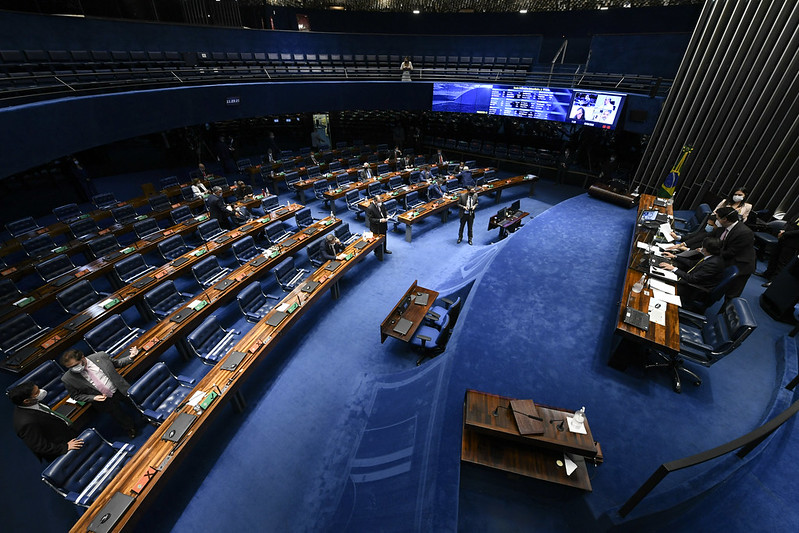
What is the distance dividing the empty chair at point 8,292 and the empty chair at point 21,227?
3495mm

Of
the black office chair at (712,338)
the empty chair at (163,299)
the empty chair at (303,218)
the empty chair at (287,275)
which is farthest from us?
the empty chair at (303,218)

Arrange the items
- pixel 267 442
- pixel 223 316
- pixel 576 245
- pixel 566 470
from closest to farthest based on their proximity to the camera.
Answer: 1. pixel 566 470
2. pixel 267 442
3. pixel 223 316
4. pixel 576 245

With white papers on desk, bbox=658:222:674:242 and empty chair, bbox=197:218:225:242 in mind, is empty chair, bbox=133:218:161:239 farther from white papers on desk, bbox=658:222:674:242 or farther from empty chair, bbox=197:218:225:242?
white papers on desk, bbox=658:222:674:242

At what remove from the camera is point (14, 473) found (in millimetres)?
4684

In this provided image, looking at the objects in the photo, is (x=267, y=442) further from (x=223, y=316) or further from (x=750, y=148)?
(x=750, y=148)

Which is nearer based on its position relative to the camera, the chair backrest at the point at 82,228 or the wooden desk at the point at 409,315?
the wooden desk at the point at 409,315

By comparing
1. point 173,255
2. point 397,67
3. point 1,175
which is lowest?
point 173,255

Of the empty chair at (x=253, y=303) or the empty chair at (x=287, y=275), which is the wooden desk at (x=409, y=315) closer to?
the empty chair at (x=253, y=303)

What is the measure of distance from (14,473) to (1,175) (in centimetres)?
600

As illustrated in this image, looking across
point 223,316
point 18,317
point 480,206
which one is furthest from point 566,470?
point 480,206

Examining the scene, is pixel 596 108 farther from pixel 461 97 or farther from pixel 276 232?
pixel 276 232

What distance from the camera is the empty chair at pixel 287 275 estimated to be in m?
7.43

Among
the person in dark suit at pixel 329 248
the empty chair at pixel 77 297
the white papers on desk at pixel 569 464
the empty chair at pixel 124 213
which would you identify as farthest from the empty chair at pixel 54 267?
the white papers on desk at pixel 569 464

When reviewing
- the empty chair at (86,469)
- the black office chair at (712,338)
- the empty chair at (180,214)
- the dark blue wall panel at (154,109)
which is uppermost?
the dark blue wall panel at (154,109)
